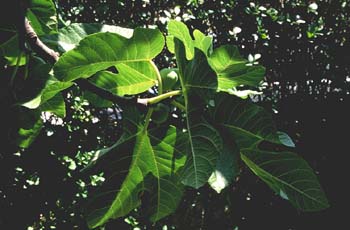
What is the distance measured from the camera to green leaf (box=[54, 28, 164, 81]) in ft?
2.59

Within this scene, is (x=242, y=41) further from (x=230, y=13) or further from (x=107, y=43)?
(x=107, y=43)

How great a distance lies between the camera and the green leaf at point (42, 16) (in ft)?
3.68

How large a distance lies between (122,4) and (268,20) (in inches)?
48.4

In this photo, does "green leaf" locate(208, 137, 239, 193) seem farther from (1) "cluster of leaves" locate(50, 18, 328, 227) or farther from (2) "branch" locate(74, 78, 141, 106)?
(2) "branch" locate(74, 78, 141, 106)

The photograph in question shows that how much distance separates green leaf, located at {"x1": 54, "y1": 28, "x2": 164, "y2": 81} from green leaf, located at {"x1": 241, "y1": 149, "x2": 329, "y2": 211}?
1.03ft

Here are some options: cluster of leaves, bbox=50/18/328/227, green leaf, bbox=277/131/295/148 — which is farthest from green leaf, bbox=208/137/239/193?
green leaf, bbox=277/131/295/148

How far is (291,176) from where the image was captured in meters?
0.86

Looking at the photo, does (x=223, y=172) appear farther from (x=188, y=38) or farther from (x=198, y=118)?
(x=188, y=38)

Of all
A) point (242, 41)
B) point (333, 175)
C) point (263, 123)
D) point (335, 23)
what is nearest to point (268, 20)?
point (242, 41)

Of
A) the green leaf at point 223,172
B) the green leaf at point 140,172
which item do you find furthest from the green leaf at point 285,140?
the green leaf at point 140,172

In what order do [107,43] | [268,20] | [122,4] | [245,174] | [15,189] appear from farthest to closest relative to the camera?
[245,174] → [268,20] → [122,4] → [15,189] → [107,43]

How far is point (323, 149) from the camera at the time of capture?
12.7 feet

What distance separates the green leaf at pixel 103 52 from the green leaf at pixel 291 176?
1.03 ft

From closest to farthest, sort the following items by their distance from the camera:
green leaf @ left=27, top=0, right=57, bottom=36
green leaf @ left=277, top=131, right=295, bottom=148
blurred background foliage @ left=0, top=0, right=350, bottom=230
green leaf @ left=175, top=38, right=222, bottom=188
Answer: green leaf @ left=175, top=38, right=222, bottom=188, green leaf @ left=277, top=131, right=295, bottom=148, green leaf @ left=27, top=0, right=57, bottom=36, blurred background foliage @ left=0, top=0, right=350, bottom=230
